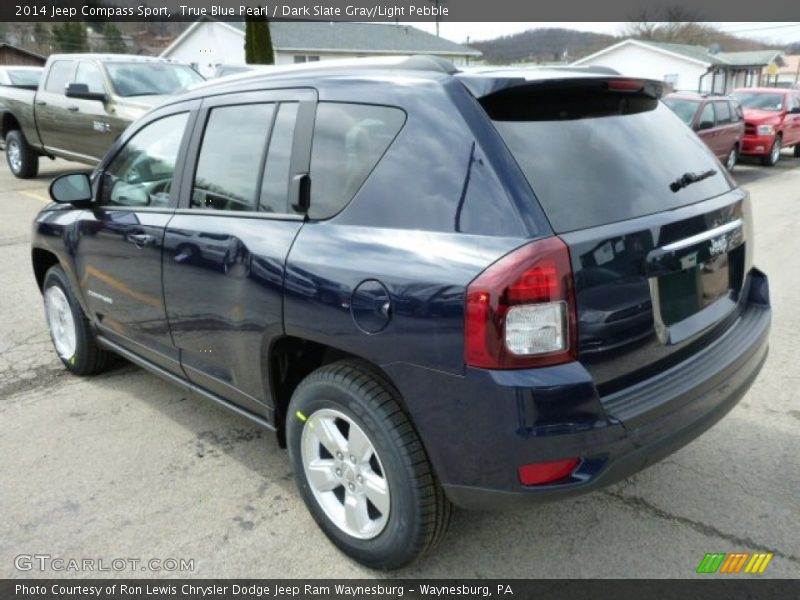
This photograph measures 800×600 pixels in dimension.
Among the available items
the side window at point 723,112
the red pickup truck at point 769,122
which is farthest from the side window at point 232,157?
the red pickup truck at point 769,122

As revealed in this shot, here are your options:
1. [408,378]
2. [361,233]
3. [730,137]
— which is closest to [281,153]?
[361,233]

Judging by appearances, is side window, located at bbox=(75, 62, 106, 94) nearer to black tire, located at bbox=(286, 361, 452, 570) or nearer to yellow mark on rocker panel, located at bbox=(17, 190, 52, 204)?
Answer: yellow mark on rocker panel, located at bbox=(17, 190, 52, 204)

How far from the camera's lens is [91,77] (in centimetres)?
1004

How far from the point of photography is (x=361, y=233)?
237 cm

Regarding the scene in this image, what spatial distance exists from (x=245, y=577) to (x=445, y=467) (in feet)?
3.19

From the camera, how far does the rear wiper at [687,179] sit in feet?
8.34

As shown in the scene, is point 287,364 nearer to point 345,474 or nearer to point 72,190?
point 345,474

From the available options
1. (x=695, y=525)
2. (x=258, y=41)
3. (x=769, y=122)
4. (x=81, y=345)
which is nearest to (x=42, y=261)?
(x=81, y=345)

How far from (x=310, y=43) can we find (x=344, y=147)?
39427 mm

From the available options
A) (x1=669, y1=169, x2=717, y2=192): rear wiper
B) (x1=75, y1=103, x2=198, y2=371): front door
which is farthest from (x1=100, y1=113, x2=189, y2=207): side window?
(x1=669, y1=169, x2=717, y2=192): rear wiper

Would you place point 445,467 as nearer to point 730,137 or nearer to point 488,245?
point 488,245

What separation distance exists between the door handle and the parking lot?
3.47 ft

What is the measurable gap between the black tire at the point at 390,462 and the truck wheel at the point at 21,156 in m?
12.2

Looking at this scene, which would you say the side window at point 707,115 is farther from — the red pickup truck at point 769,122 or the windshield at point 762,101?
the windshield at point 762,101
